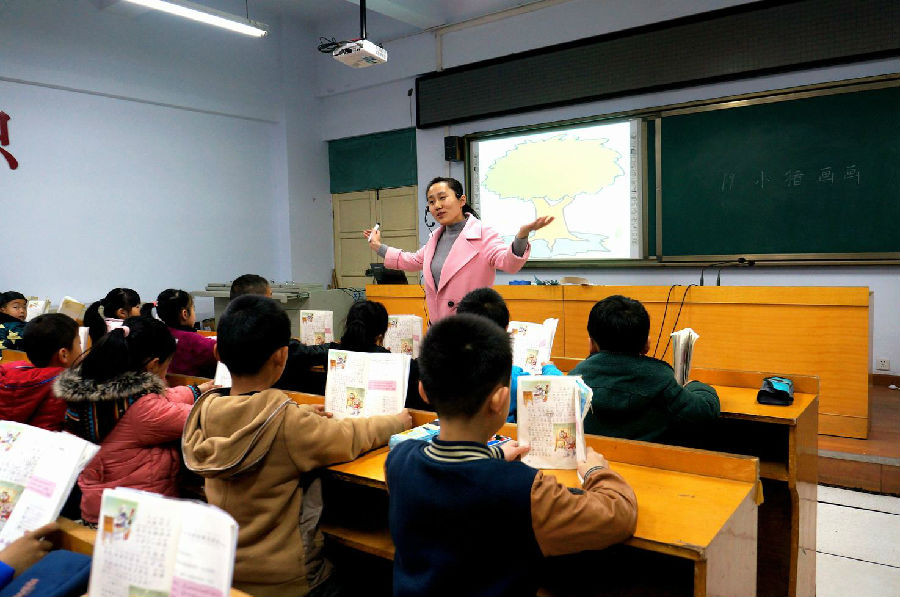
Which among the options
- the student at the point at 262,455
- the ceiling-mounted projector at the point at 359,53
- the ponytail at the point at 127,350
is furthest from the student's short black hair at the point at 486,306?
the ceiling-mounted projector at the point at 359,53

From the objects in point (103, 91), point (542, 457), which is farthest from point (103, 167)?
point (542, 457)

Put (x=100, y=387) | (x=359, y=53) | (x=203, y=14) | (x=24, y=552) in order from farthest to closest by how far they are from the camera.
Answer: (x=203, y=14) < (x=359, y=53) < (x=100, y=387) < (x=24, y=552)

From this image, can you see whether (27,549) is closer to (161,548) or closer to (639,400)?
(161,548)

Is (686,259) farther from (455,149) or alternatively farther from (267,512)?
(267,512)

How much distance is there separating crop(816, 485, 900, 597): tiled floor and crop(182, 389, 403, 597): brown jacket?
74.4 inches

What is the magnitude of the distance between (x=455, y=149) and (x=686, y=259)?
2.64 m

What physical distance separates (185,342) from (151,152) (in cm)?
441

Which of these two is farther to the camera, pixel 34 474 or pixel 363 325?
pixel 363 325

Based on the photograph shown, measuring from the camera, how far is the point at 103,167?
6.12 metres

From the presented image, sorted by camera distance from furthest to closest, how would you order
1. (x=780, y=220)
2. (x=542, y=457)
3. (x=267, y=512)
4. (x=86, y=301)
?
(x=86, y=301)
(x=780, y=220)
(x=542, y=457)
(x=267, y=512)

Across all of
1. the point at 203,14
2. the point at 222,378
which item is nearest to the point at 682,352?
the point at 222,378

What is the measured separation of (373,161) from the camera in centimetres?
750

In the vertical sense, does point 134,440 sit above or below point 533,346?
below

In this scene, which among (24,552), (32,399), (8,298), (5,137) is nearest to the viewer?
(24,552)
